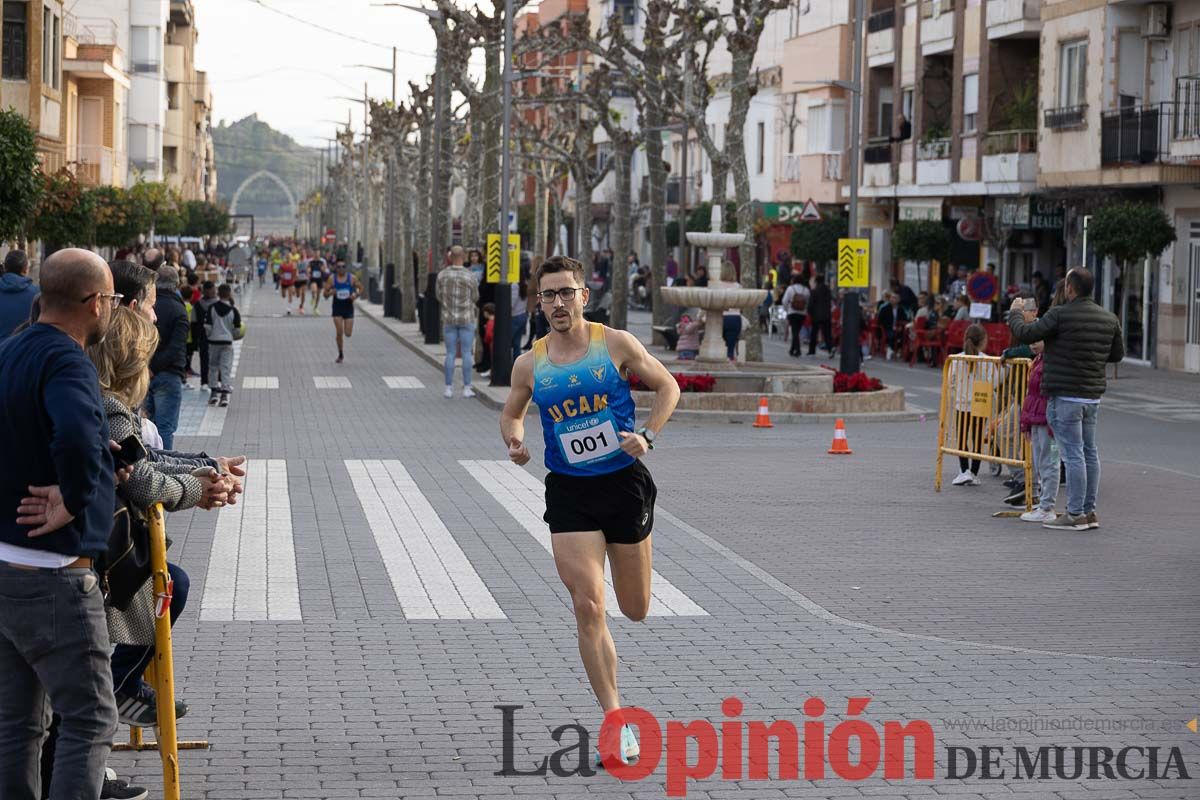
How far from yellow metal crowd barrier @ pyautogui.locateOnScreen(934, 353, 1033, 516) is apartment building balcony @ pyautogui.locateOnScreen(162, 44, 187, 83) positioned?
97.9 meters

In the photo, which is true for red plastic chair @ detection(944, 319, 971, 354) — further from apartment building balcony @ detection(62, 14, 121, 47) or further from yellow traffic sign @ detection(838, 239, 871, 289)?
apartment building balcony @ detection(62, 14, 121, 47)

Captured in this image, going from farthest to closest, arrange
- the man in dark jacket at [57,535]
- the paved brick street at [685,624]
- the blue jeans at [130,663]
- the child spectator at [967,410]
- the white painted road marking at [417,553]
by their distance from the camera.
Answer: the child spectator at [967,410], the white painted road marking at [417,553], the paved brick street at [685,624], the blue jeans at [130,663], the man in dark jacket at [57,535]

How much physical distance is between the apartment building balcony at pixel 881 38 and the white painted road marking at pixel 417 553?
120ft

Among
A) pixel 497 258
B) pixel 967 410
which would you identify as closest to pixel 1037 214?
pixel 497 258

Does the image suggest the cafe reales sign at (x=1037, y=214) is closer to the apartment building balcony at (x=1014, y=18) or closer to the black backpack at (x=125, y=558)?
the apartment building balcony at (x=1014, y=18)

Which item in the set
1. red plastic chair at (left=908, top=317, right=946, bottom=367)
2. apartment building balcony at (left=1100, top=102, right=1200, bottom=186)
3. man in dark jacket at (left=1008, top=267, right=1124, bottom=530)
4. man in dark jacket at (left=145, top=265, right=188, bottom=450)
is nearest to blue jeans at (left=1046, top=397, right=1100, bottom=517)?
man in dark jacket at (left=1008, top=267, right=1124, bottom=530)

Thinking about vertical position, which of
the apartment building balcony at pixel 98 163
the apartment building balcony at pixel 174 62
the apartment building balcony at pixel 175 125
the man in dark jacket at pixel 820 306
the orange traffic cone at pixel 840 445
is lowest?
the orange traffic cone at pixel 840 445

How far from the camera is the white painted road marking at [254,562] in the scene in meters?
10.2

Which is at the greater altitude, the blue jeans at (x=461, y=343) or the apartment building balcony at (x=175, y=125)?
the apartment building balcony at (x=175, y=125)

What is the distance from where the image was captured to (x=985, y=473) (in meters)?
18.1

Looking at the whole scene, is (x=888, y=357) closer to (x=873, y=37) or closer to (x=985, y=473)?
(x=873, y=37)

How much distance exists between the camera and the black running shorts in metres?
7.23

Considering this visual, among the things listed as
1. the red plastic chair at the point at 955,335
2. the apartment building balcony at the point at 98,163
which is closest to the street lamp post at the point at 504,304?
the red plastic chair at the point at 955,335

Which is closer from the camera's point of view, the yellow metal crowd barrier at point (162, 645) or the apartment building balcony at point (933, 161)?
the yellow metal crowd barrier at point (162, 645)
